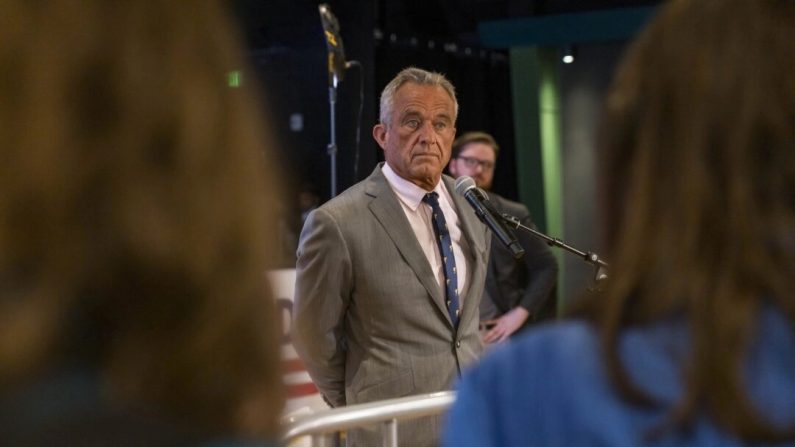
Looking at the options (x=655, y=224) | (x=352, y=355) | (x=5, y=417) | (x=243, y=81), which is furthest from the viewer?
(x=352, y=355)

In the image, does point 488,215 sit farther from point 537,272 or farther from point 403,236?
point 537,272

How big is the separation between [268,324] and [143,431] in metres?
0.10

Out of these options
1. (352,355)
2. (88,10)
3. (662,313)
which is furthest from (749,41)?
(352,355)

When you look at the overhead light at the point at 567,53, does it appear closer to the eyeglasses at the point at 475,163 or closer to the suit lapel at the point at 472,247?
the eyeglasses at the point at 475,163

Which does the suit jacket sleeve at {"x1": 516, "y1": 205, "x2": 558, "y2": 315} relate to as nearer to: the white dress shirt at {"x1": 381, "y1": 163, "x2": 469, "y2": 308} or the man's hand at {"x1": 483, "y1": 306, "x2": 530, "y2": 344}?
the man's hand at {"x1": 483, "y1": 306, "x2": 530, "y2": 344}

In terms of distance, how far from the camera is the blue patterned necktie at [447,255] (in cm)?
284

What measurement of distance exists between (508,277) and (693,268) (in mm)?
4164

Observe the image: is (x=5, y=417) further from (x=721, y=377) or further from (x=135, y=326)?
(x=721, y=377)

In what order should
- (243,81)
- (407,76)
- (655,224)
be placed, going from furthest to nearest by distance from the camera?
(407,76) < (655,224) < (243,81)

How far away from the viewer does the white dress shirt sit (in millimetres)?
2881

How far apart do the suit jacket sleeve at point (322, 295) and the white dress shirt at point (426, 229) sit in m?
0.25

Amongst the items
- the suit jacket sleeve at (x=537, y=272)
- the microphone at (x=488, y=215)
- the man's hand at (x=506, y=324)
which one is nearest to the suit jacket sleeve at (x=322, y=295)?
the microphone at (x=488, y=215)

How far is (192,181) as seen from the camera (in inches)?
24.8

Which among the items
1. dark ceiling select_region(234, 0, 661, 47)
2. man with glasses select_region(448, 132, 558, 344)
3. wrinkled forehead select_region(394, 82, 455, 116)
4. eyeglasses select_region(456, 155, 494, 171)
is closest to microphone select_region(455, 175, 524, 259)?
wrinkled forehead select_region(394, 82, 455, 116)
